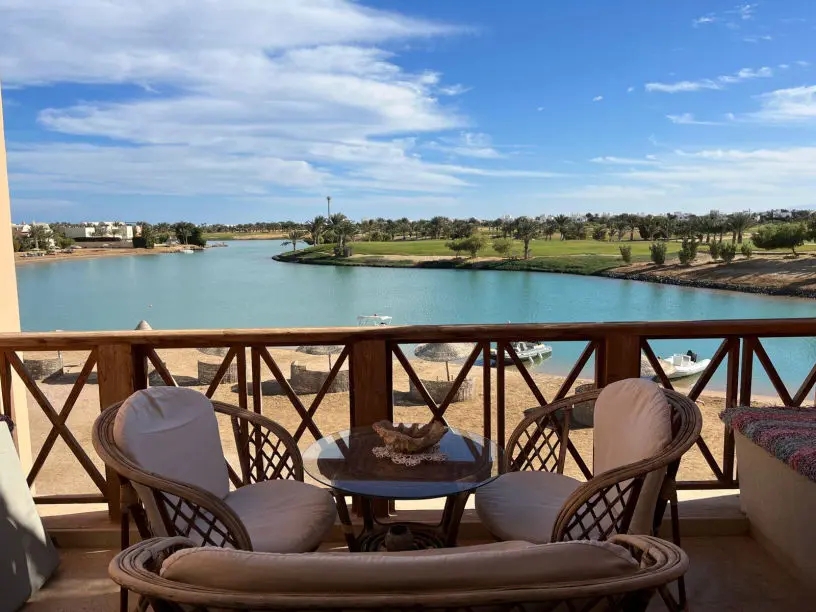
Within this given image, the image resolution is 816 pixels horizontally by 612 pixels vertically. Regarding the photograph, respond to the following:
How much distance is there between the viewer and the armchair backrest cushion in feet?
6.30

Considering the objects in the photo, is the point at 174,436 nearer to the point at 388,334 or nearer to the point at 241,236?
the point at 388,334

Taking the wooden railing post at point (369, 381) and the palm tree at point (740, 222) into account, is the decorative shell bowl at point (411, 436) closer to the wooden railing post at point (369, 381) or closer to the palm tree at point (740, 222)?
the wooden railing post at point (369, 381)

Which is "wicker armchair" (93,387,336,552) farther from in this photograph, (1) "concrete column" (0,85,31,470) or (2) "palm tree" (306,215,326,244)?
(2) "palm tree" (306,215,326,244)

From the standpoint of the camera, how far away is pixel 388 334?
104 inches

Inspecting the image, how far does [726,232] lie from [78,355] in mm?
31976

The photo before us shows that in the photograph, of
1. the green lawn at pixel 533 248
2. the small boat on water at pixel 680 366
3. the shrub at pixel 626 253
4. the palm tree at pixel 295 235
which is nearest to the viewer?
the small boat on water at pixel 680 366

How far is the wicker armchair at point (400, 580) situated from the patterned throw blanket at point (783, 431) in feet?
5.22

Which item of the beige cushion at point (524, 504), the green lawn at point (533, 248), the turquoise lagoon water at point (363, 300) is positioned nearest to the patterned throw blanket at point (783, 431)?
the beige cushion at point (524, 504)

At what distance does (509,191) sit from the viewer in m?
45.8

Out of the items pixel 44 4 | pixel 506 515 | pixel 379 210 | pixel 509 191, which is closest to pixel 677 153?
pixel 509 191

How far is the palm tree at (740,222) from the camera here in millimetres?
32250

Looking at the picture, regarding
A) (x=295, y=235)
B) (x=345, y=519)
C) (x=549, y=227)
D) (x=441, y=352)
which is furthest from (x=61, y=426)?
(x=295, y=235)

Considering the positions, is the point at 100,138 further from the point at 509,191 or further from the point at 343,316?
the point at 509,191

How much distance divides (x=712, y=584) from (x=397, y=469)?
50.7 inches
